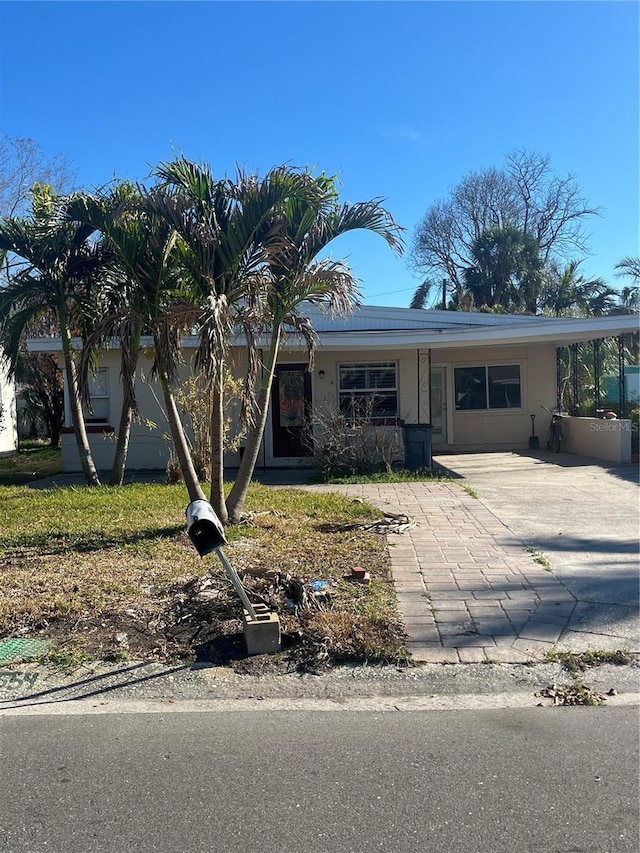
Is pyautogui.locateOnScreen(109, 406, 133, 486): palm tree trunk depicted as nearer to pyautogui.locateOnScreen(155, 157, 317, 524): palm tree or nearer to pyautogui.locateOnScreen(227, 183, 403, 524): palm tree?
pyautogui.locateOnScreen(227, 183, 403, 524): palm tree

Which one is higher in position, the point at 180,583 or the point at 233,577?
the point at 233,577

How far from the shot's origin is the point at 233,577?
4922 mm

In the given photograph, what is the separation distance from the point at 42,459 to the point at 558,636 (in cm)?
1740

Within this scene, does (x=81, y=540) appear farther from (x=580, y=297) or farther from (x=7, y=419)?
(x=580, y=297)

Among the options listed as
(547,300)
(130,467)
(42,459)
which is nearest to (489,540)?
(130,467)

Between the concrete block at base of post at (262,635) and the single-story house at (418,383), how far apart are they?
28.9ft

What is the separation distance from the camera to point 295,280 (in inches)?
333

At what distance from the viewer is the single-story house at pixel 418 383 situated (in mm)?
14586

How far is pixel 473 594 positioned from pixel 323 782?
3015 mm

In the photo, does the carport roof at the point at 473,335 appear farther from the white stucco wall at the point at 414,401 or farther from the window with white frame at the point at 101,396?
the window with white frame at the point at 101,396

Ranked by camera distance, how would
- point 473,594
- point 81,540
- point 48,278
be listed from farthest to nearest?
point 48,278 < point 81,540 < point 473,594

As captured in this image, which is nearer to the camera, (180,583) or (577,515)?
(180,583)

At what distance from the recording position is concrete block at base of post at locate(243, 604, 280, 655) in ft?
16.5

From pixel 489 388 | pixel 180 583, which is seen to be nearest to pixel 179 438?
pixel 180 583
